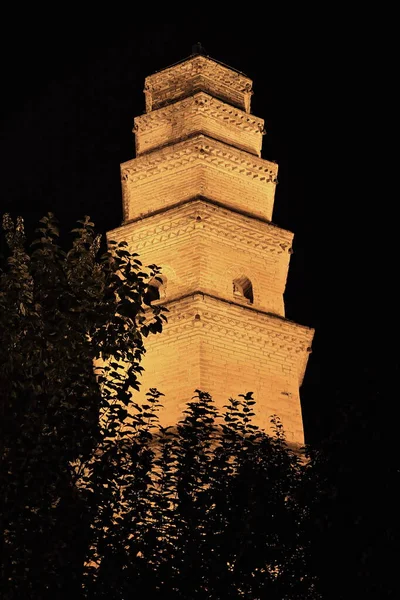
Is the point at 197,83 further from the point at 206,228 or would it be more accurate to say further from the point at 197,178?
the point at 206,228

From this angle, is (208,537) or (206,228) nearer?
(208,537)

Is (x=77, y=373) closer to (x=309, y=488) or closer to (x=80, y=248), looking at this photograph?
(x=80, y=248)

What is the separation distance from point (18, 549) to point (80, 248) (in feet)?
15.7

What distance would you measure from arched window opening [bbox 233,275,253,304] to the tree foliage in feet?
24.6

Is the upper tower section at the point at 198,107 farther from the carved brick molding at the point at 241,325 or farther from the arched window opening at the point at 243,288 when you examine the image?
the carved brick molding at the point at 241,325

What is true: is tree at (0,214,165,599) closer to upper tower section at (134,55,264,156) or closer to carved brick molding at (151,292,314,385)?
carved brick molding at (151,292,314,385)

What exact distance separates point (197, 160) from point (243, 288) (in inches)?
119

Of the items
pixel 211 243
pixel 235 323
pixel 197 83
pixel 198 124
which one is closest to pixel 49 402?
pixel 235 323

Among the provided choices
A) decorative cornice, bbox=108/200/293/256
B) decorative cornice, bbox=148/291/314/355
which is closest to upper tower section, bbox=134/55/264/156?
decorative cornice, bbox=108/200/293/256

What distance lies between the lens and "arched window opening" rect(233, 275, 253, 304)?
22938mm

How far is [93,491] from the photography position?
14117mm

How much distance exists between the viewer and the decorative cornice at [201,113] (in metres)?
25.0

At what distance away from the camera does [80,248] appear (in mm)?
15891

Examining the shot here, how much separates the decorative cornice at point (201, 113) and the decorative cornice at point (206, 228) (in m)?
3.09
